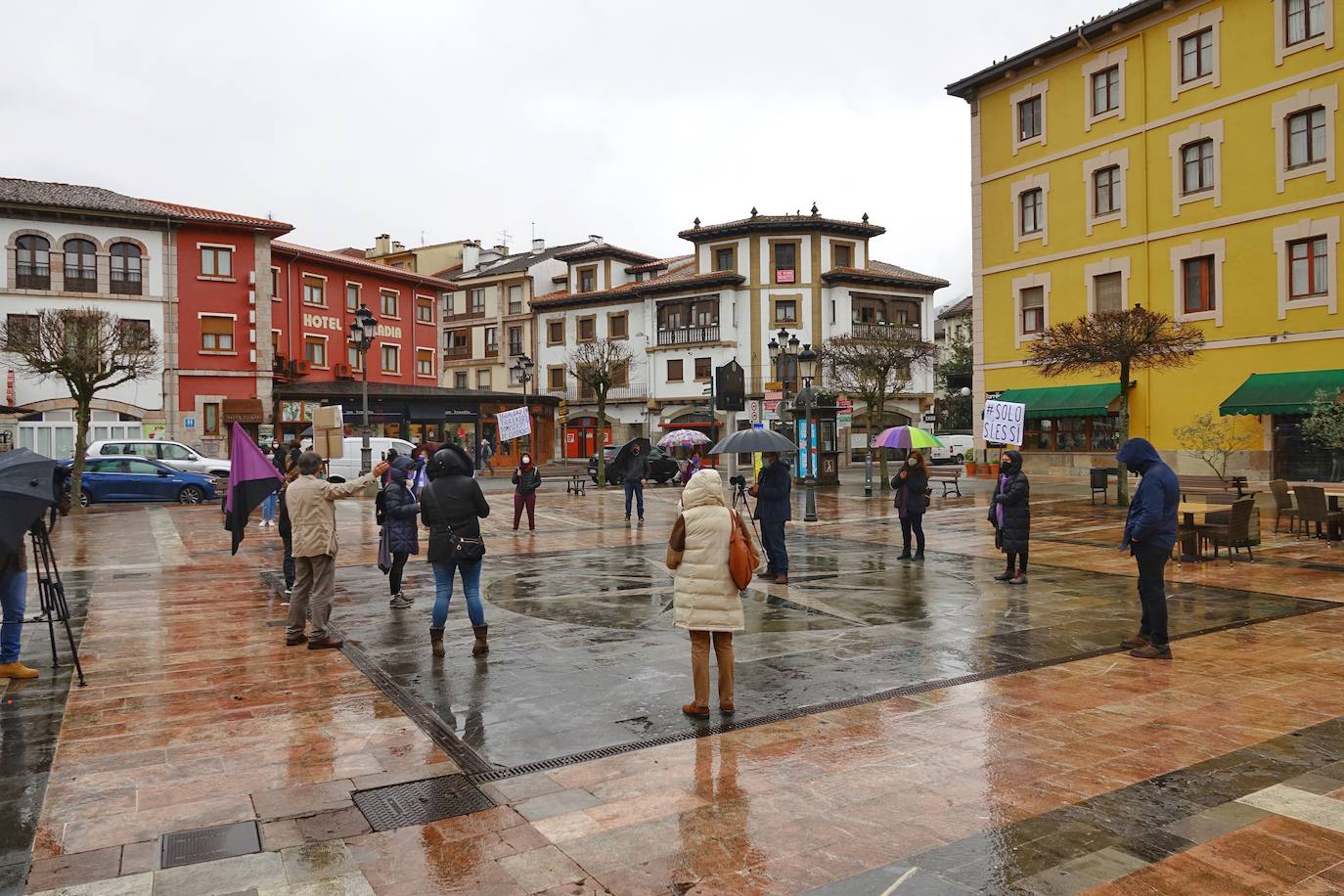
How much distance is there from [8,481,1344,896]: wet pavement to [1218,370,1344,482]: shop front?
16.5 metres

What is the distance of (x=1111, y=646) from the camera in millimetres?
7637

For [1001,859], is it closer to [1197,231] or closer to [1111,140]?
[1197,231]

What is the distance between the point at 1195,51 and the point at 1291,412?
11.1 meters

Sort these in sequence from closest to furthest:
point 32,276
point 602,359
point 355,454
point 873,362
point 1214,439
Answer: point 1214,439
point 355,454
point 32,276
point 873,362
point 602,359

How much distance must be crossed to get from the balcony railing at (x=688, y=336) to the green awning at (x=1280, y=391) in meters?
26.8

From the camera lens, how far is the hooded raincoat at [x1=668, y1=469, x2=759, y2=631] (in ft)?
19.0

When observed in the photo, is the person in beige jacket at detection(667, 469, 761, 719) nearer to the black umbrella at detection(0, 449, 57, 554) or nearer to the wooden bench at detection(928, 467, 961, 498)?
the black umbrella at detection(0, 449, 57, 554)

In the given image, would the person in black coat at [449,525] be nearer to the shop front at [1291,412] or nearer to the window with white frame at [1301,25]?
the shop front at [1291,412]

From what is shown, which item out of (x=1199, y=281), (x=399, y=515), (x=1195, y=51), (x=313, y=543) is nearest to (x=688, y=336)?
(x=1199, y=281)

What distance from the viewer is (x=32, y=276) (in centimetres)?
3253

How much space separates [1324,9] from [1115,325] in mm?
11814

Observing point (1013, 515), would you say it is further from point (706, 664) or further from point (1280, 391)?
point (1280, 391)

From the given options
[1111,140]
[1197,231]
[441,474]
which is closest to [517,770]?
[441,474]

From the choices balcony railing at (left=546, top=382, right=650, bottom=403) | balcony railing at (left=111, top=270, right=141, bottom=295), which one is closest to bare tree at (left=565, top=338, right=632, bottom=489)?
balcony railing at (left=546, top=382, right=650, bottom=403)
